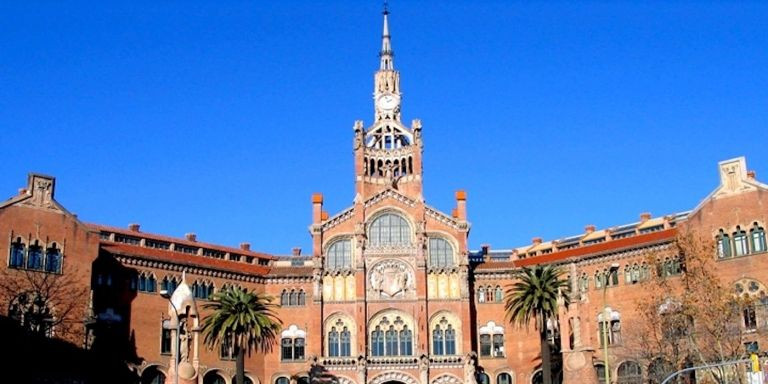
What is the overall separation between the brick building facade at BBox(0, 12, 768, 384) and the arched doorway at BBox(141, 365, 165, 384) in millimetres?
132

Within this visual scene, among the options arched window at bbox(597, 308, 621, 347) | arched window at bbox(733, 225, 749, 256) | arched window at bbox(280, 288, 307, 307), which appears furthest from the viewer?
arched window at bbox(280, 288, 307, 307)

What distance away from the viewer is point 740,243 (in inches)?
2906

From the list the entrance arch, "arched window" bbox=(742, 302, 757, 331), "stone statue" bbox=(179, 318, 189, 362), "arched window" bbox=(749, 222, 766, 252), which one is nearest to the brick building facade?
the entrance arch

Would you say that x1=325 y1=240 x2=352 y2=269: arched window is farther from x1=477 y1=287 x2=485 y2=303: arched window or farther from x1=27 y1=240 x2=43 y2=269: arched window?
x1=27 y1=240 x2=43 y2=269: arched window

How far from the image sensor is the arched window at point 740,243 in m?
73.4

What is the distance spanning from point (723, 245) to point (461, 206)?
24312mm

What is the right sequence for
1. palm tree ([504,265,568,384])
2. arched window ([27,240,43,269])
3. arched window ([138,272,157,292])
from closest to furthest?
1. arched window ([27,240,43,269])
2. palm tree ([504,265,568,384])
3. arched window ([138,272,157,292])

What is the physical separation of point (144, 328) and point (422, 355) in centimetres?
2385

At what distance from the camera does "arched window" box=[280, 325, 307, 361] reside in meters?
87.6

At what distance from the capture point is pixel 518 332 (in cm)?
8800

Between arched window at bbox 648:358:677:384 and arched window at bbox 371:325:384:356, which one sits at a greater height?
arched window at bbox 371:325:384:356

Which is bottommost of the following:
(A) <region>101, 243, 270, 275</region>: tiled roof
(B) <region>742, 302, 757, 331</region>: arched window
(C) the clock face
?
(B) <region>742, 302, 757, 331</region>: arched window

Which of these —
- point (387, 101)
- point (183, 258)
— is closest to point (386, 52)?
point (387, 101)

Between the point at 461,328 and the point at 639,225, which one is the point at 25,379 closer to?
the point at 461,328
